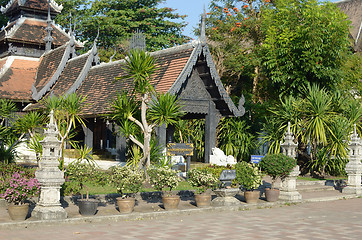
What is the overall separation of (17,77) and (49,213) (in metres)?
19.3

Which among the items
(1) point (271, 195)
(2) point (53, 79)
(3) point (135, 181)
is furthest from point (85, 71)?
(3) point (135, 181)

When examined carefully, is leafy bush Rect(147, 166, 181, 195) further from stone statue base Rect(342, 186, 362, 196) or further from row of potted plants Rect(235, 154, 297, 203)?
stone statue base Rect(342, 186, 362, 196)

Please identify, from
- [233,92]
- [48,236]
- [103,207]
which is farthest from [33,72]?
[48,236]

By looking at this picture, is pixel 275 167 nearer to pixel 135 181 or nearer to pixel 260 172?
pixel 260 172

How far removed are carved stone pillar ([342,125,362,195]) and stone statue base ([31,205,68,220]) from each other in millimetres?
12254

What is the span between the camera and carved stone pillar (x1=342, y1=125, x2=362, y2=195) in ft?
64.3

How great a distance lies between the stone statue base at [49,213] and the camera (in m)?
11.4

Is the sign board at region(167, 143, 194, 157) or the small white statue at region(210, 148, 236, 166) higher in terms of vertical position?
the sign board at region(167, 143, 194, 157)

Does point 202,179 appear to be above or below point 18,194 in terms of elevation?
above

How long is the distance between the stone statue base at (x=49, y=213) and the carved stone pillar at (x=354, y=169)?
12254 mm

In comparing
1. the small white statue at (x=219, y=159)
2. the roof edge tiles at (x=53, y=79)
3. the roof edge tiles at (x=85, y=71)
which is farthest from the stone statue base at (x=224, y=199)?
the roof edge tiles at (x=53, y=79)

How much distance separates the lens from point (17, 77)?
29016mm

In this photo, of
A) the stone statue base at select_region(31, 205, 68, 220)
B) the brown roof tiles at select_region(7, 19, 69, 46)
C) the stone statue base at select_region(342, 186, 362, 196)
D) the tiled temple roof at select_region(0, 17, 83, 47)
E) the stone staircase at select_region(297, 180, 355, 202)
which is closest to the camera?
the stone statue base at select_region(31, 205, 68, 220)

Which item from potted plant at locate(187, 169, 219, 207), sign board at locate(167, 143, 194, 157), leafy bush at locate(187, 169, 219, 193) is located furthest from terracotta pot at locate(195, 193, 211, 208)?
sign board at locate(167, 143, 194, 157)
